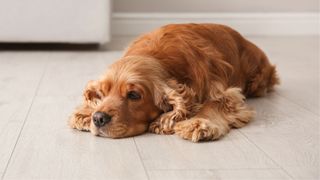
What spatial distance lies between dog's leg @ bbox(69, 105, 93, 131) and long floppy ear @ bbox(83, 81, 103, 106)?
0.09 feet

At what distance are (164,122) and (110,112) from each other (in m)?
0.22

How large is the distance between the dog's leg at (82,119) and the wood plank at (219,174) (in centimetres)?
53

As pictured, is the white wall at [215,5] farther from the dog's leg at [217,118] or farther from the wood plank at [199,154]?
the wood plank at [199,154]

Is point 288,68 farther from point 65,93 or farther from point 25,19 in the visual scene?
point 25,19

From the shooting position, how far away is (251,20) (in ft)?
17.3

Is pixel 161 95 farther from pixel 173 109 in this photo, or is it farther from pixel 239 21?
pixel 239 21

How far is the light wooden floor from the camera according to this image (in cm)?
172

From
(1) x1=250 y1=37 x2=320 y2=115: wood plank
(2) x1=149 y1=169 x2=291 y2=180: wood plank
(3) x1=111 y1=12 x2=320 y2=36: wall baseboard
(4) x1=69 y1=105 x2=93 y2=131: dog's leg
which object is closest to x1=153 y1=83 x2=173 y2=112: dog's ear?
(4) x1=69 y1=105 x2=93 y2=131: dog's leg

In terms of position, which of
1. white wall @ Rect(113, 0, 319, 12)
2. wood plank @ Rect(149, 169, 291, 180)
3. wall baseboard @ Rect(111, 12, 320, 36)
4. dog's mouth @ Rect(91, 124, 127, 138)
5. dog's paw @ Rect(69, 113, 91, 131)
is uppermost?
wood plank @ Rect(149, 169, 291, 180)

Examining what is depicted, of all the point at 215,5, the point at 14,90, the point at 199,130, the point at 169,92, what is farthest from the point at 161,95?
the point at 215,5

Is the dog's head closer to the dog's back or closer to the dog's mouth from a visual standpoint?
the dog's mouth

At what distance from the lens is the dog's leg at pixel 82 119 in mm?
2182

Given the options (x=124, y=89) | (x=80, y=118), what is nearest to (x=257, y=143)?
(x=124, y=89)

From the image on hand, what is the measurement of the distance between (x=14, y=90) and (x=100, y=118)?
1.00 m
